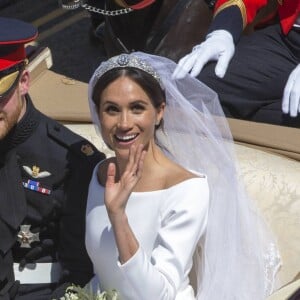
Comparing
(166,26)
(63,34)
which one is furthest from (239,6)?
(63,34)

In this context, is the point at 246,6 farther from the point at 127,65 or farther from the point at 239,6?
the point at 127,65

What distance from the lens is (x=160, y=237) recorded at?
66.2 inches

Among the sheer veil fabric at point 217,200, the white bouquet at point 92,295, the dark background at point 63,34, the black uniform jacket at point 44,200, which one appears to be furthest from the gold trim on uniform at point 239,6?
the dark background at point 63,34

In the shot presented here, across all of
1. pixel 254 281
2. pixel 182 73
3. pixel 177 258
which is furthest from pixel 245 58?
pixel 177 258

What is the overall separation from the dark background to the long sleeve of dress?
2.73 meters

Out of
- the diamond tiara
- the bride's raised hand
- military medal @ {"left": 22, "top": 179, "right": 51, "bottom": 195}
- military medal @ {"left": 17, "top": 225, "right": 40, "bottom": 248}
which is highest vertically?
the diamond tiara

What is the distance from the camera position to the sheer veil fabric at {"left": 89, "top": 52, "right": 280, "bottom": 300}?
185cm

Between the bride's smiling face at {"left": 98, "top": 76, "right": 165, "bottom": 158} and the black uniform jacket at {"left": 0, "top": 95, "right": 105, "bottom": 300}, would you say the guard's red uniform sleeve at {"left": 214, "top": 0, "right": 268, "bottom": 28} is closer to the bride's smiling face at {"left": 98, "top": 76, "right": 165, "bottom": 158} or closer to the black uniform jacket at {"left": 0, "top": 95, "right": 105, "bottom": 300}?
the black uniform jacket at {"left": 0, "top": 95, "right": 105, "bottom": 300}

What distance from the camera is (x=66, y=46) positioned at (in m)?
4.96

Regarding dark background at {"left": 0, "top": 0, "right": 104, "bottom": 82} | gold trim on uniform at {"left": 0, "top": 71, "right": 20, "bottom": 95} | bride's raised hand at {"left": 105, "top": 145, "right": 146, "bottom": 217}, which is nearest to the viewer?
bride's raised hand at {"left": 105, "top": 145, "right": 146, "bottom": 217}

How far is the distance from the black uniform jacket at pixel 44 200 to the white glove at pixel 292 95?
2.33ft

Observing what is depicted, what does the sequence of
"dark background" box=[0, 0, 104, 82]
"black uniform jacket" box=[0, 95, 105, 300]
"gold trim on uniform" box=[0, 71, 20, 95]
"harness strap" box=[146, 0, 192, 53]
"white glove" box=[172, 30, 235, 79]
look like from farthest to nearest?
"dark background" box=[0, 0, 104, 82], "harness strap" box=[146, 0, 192, 53], "white glove" box=[172, 30, 235, 79], "black uniform jacket" box=[0, 95, 105, 300], "gold trim on uniform" box=[0, 71, 20, 95]

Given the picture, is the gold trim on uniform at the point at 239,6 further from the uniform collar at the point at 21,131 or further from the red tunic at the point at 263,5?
the uniform collar at the point at 21,131

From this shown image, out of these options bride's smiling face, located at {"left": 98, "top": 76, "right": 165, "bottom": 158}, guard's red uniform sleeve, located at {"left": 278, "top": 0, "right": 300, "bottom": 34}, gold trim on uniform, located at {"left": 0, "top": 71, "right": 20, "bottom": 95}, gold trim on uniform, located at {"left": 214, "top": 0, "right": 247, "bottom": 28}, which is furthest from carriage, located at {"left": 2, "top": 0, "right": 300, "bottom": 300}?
gold trim on uniform, located at {"left": 0, "top": 71, "right": 20, "bottom": 95}
